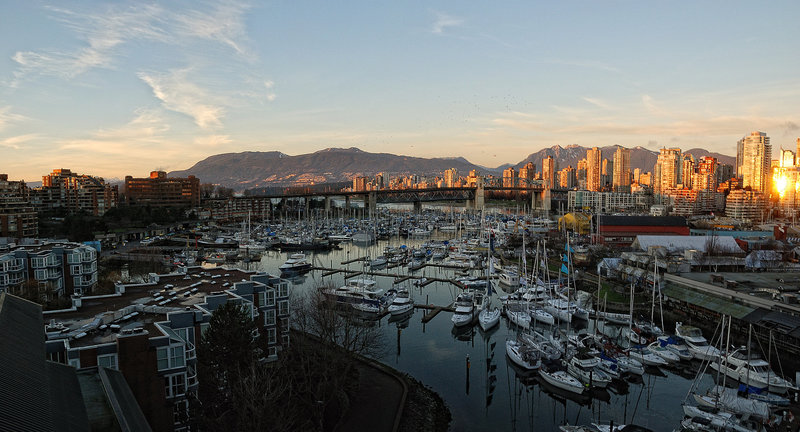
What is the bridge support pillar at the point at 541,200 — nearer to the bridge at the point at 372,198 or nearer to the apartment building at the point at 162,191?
the bridge at the point at 372,198

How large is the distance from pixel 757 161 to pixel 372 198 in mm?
47364

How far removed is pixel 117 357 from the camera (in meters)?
5.81

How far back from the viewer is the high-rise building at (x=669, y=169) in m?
70.1

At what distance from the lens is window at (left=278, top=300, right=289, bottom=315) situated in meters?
9.59

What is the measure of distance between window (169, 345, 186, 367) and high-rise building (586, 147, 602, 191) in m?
101

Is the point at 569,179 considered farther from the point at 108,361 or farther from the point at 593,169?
the point at 108,361

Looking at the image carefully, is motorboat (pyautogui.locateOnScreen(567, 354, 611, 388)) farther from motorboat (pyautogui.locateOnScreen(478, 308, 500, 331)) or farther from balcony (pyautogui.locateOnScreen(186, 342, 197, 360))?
balcony (pyautogui.locateOnScreen(186, 342, 197, 360))

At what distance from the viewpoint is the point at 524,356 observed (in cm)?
1018

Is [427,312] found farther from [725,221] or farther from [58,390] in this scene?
[725,221]

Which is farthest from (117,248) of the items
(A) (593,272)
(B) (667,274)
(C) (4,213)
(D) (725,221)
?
(D) (725,221)

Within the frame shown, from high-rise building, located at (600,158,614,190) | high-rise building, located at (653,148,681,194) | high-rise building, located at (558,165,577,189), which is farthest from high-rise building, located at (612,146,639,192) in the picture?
high-rise building, located at (653,148,681,194)

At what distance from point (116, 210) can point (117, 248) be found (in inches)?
434

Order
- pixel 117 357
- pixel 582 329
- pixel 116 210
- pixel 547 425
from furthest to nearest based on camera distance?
1. pixel 116 210
2. pixel 582 329
3. pixel 547 425
4. pixel 117 357

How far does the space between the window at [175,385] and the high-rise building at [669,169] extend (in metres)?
73.7
